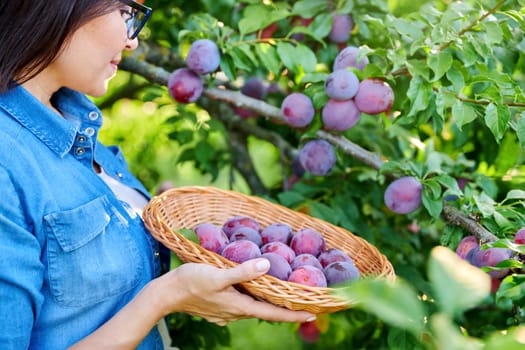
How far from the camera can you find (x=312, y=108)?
141cm

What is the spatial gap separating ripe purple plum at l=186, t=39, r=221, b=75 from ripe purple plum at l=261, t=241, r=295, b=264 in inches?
20.2

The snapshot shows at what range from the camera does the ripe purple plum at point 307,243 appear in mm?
1168

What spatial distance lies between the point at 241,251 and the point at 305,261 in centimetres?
11

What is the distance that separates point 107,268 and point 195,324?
2.55ft

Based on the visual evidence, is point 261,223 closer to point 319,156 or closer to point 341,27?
point 319,156

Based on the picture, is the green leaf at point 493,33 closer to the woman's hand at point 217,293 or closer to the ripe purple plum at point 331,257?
the ripe purple plum at point 331,257

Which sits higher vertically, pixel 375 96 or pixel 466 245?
pixel 375 96

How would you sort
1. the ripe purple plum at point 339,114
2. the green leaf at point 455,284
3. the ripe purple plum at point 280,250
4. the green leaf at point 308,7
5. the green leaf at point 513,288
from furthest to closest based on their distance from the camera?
the green leaf at point 308,7 < the ripe purple plum at point 339,114 < the ripe purple plum at point 280,250 < the green leaf at point 513,288 < the green leaf at point 455,284

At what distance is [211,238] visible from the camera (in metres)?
1.13

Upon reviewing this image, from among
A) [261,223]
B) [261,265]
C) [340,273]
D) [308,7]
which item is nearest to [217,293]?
[261,265]

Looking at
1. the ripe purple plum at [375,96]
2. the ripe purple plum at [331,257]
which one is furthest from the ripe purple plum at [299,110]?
the ripe purple plum at [331,257]

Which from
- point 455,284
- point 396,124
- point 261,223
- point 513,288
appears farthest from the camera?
point 396,124

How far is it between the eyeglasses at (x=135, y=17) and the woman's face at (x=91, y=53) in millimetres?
14

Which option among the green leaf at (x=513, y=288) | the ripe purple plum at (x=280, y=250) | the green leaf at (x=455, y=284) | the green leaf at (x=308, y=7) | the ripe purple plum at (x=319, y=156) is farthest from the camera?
the green leaf at (x=308, y=7)
